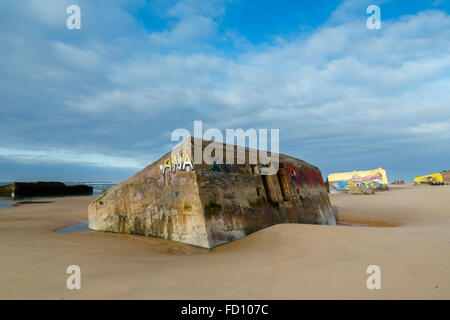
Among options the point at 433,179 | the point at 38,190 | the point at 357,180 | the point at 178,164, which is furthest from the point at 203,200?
the point at 433,179

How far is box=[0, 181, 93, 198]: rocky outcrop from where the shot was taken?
23781 mm

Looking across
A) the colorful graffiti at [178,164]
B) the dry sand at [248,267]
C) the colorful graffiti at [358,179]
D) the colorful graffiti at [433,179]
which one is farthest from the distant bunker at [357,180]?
the colorful graffiti at [178,164]

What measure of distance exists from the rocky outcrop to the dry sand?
24.2 m

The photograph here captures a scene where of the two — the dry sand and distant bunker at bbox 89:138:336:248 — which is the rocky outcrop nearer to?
distant bunker at bbox 89:138:336:248

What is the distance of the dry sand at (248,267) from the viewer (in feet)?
7.04

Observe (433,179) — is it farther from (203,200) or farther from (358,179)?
(203,200)

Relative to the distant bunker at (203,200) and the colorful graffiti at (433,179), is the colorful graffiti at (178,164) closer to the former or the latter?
the distant bunker at (203,200)

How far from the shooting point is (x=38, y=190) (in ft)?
83.7

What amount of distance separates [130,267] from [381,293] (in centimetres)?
243

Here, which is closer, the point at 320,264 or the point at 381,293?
the point at 381,293

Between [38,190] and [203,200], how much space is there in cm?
2745
